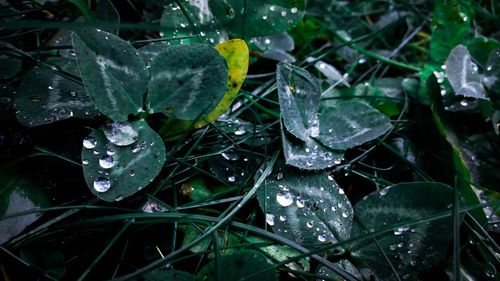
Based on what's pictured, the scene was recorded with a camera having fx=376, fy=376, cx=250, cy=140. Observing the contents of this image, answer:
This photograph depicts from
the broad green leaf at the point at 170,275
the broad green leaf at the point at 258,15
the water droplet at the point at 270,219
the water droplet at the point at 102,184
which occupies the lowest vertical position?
the broad green leaf at the point at 170,275

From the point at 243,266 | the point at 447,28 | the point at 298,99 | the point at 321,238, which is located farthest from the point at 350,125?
the point at 447,28

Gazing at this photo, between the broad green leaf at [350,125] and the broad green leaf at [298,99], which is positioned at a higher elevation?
the broad green leaf at [298,99]

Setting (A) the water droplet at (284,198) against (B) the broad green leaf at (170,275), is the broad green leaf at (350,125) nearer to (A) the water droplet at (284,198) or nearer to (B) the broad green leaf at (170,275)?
(A) the water droplet at (284,198)

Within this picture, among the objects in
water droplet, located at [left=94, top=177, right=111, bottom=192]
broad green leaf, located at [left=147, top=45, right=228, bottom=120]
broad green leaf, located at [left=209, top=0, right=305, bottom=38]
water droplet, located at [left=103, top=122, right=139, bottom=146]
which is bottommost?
water droplet, located at [left=94, top=177, right=111, bottom=192]

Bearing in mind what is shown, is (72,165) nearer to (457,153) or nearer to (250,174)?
(250,174)

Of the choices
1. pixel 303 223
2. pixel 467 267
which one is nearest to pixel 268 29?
pixel 303 223

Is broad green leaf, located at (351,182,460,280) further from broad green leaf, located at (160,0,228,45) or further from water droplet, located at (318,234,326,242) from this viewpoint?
broad green leaf, located at (160,0,228,45)

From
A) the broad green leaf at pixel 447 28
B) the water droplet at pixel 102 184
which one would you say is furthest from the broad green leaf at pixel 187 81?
the broad green leaf at pixel 447 28

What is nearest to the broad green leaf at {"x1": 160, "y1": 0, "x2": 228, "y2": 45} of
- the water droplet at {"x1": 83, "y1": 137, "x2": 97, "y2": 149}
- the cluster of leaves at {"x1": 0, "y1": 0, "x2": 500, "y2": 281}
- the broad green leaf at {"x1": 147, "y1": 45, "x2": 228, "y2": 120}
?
the cluster of leaves at {"x1": 0, "y1": 0, "x2": 500, "y2": 281}
